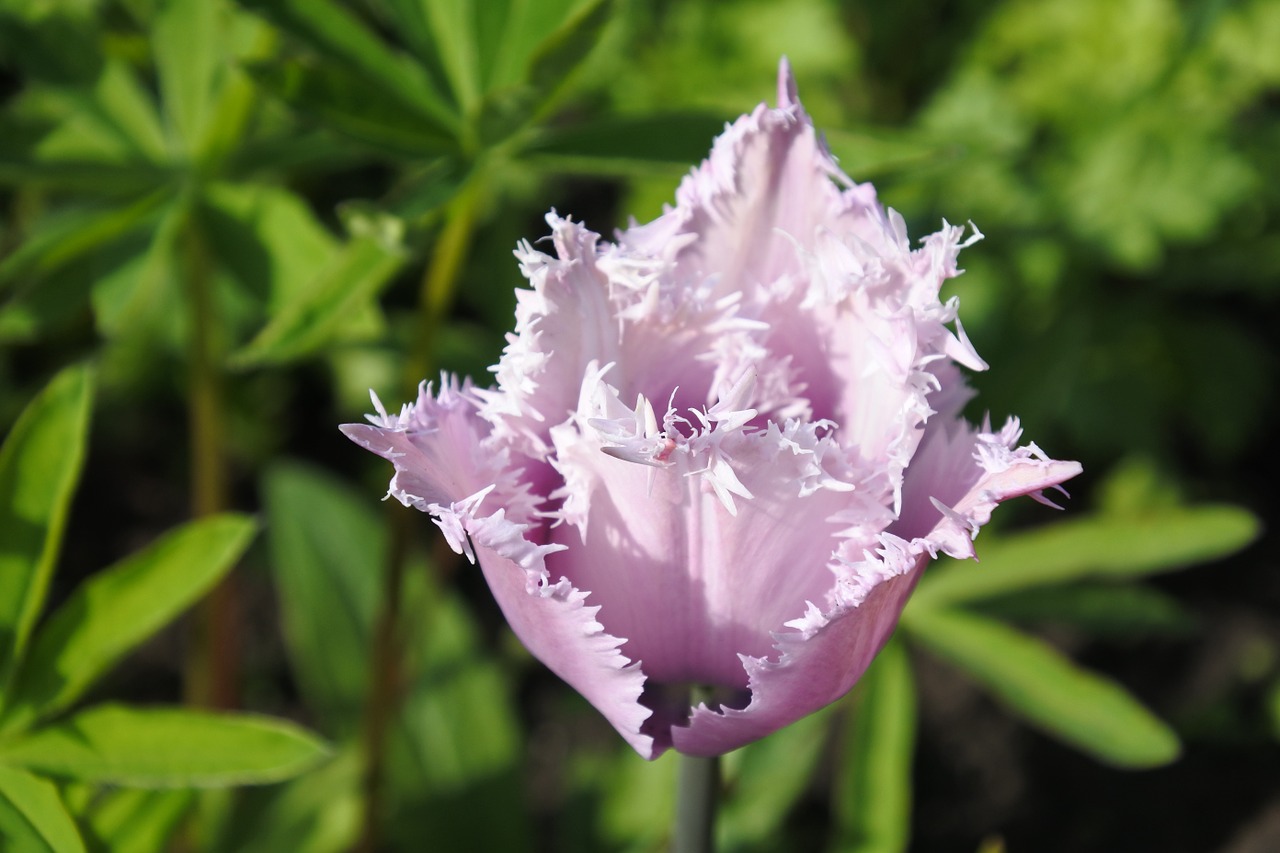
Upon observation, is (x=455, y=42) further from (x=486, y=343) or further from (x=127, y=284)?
(x=486, y=343)

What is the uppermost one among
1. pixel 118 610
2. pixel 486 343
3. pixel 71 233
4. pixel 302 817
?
pixel 486 343

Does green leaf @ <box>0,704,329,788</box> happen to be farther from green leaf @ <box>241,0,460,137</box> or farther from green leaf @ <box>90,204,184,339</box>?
green leaf @ <box>241,0,460,137</box>

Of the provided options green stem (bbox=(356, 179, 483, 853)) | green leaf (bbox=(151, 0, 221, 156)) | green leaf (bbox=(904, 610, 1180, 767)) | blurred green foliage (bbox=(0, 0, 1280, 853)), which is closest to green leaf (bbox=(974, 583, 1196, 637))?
blurred green foliage (bbox=(0, 0, 1280, 853))

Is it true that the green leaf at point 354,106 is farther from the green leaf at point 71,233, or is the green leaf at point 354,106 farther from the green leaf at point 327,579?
the green leaf at point 327,579

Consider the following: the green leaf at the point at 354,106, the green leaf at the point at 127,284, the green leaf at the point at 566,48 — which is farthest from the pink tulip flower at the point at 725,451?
the green leaf at the point at 127,284

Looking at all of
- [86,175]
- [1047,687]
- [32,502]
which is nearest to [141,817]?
[32,502]
